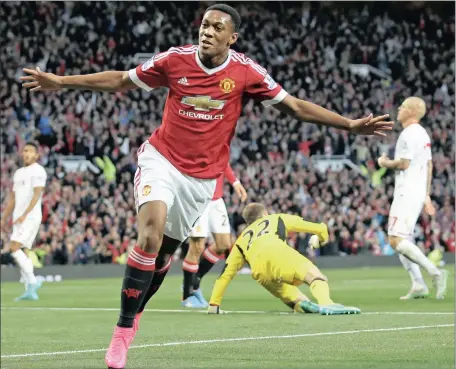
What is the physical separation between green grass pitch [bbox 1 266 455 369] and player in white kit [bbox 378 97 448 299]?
14.2 inches

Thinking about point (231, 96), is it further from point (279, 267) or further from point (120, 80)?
point (279, 267)

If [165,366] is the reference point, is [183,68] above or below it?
above

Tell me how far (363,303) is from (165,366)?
6.94 meters

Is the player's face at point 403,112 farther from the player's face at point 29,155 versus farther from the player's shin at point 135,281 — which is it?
the player's shin at point 135,281

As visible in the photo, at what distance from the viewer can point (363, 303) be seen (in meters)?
13.4

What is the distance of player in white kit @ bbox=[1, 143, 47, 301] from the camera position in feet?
51.0

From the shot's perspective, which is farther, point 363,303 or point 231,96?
point 363,303

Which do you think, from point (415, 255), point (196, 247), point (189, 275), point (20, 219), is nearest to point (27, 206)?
point (20, 219)

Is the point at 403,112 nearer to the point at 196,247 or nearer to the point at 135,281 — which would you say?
the point at 196,247

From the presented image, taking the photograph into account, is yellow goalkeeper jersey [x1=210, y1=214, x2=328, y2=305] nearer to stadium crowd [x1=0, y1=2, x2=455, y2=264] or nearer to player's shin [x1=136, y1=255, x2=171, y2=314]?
player's shin [x1=136, y1=255, x2=171, y2=314]

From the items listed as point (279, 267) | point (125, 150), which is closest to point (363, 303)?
point (279, 267)

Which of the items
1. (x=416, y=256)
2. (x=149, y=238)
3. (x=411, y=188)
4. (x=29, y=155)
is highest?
(x=149, y=238)

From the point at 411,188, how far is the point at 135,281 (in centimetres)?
760

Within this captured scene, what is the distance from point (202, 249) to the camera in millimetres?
13562
